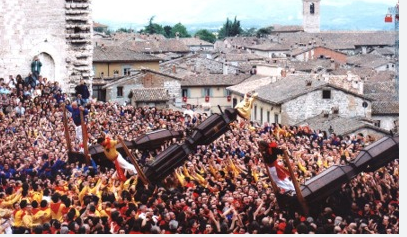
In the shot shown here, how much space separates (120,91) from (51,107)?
24.1 m

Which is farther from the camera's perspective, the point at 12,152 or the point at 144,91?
the point at 144,91

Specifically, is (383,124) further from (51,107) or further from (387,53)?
(387,53)

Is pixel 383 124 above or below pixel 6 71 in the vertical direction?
→ below

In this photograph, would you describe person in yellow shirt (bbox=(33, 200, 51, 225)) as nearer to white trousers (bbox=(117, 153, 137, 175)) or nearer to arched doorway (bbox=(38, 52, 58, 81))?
white trousers (bbox=(117, 153, 137, 175))

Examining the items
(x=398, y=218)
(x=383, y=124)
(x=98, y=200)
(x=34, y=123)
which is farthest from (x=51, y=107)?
(x=383, y=124)

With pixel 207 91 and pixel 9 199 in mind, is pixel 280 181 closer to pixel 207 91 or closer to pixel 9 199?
pixel 9 199

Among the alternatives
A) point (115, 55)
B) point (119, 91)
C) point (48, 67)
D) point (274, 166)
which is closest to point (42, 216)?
point (274, 166)

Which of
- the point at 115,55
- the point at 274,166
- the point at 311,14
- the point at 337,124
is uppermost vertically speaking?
the point at 311,14

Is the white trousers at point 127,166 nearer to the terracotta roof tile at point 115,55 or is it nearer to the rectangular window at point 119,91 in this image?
the rectangular window at point 119,91

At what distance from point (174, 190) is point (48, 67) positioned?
1404 centimetres

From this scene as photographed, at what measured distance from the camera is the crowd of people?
50.5 feet

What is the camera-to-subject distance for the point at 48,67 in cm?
3117

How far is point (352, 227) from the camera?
49.4 ft

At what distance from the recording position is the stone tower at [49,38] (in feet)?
99.2
